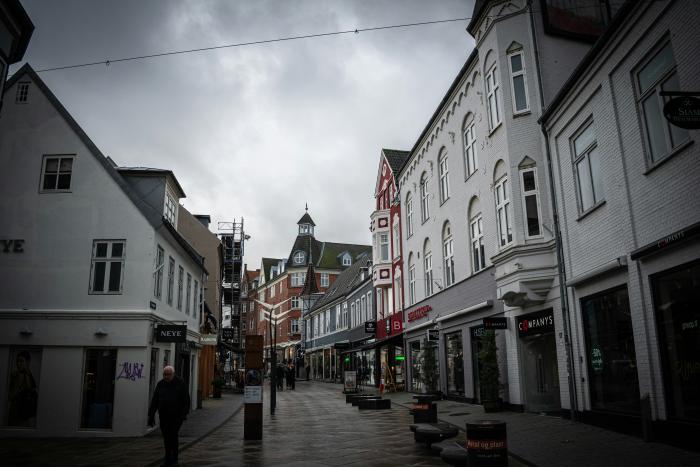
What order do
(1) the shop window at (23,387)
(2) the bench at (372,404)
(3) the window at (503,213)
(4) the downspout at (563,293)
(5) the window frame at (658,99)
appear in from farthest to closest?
1. (2) the bench at (372,404)
2. (3) the window at (503,213)
3. (1) the shop window at (23,387)
4. (4) the downspout at (563,293)
5. (5) the window frame at (658,99)

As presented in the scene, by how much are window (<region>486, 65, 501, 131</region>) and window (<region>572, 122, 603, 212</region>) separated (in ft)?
13.5

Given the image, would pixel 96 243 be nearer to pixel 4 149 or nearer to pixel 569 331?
pixel 4 149

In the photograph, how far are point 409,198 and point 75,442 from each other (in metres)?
21.9

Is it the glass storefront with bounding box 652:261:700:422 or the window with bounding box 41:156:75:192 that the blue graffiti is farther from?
the glass storefront with bounding box 652:261:700:422

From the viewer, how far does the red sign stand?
91.4 feet

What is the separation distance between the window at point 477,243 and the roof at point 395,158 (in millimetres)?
14086

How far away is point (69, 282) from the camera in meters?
16.5

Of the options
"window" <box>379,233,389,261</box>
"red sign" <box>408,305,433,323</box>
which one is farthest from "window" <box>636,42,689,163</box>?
"window" <box>379,233,389,261</box>

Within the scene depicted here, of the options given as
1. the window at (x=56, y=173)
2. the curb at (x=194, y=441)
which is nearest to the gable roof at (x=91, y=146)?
the window at (x=56, y=173)

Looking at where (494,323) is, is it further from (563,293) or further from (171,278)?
(171,278)

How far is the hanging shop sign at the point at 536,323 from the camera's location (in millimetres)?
16250

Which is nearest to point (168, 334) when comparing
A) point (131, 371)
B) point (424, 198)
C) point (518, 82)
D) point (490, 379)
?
point (131, 371)

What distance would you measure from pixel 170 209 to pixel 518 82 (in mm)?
13142

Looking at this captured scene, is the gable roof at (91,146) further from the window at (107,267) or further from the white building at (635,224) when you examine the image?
the white building at (635,224)
